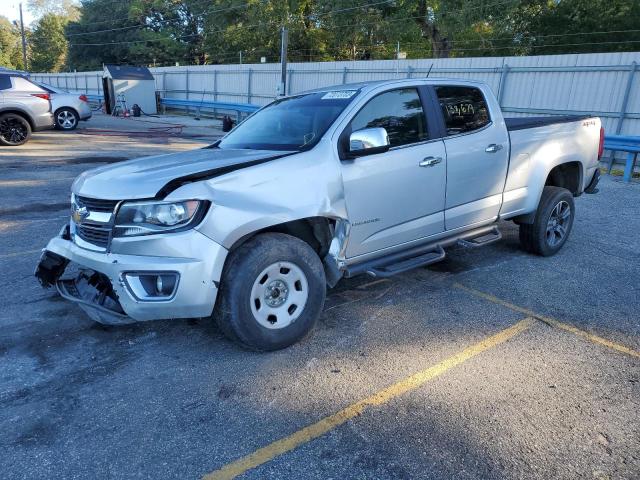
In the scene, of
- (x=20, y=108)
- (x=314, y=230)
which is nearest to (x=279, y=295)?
(x=314, y=230)

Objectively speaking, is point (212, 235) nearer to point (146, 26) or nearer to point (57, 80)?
point (57, 80)

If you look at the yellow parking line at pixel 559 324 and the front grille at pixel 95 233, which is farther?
the yellow parking line at pixel 559 324

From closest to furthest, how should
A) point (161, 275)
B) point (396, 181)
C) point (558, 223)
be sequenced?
point (161, 275) < point (396, 181) < point (558, 223)

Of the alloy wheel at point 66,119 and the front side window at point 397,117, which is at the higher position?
the front side window at point 397,117

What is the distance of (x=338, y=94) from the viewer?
428cm

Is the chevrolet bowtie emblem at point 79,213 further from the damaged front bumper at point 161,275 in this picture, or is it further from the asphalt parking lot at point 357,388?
the asphalt parking lot at point 357,388

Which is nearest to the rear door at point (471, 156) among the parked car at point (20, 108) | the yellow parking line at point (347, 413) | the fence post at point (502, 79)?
the yellow parking line at point (347, 413)

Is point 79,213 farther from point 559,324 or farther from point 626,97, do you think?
point 626,97

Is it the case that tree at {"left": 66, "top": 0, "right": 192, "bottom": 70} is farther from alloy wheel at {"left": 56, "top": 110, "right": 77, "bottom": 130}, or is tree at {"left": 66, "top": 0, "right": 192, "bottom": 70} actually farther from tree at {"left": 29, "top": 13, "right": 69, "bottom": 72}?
alloy wheel at {"left": 56, "top": 110, "right": 77, "bottom": 130}

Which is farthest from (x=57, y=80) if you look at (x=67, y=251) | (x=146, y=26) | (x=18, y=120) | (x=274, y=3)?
(x=67, y=251)

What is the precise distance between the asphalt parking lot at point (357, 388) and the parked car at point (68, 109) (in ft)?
44.4

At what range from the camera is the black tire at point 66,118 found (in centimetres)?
1694

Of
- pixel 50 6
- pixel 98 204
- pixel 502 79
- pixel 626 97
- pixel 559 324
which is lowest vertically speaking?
pixel 559 324

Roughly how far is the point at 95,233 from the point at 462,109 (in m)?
3.37
